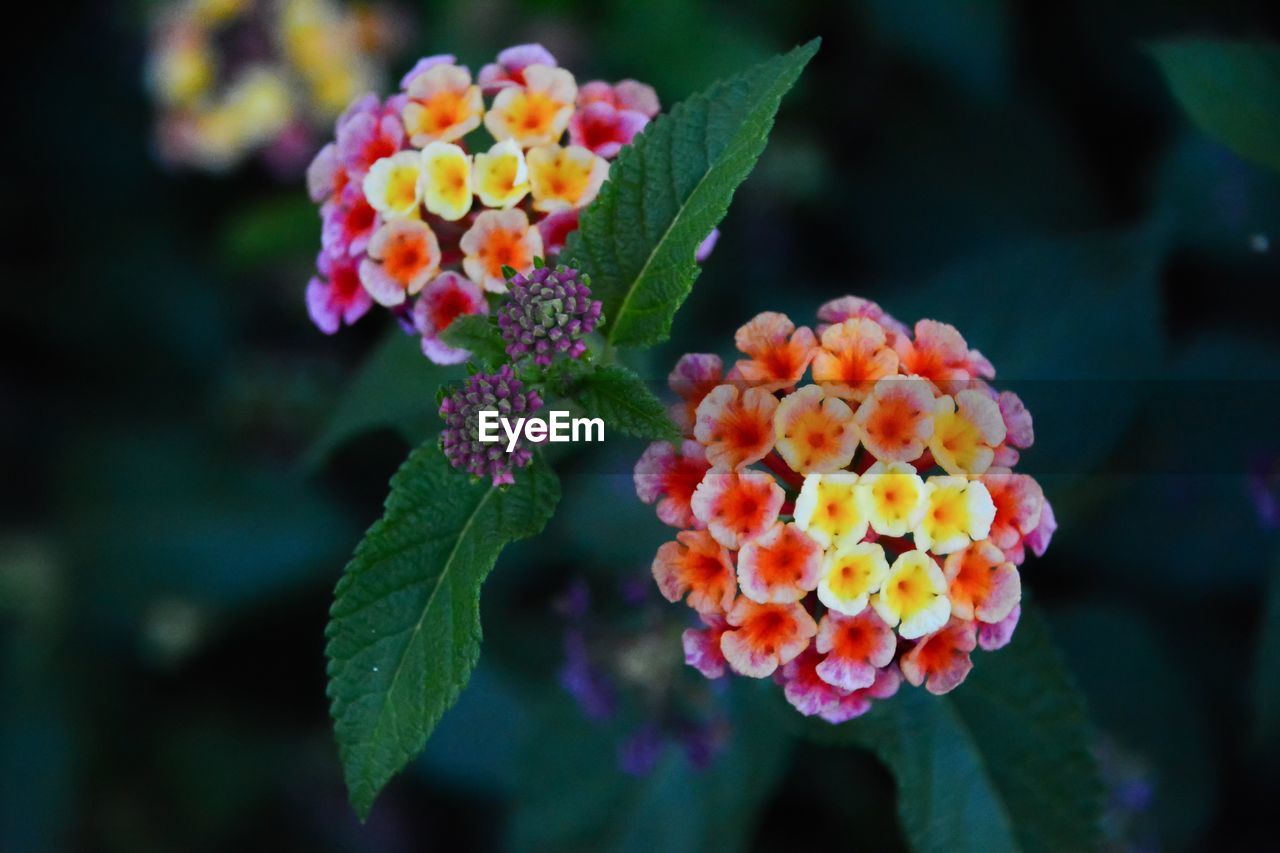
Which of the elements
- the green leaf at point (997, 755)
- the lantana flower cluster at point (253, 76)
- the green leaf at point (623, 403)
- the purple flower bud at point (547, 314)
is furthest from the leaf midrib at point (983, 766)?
the lantana flower cluster at point (253, 76)

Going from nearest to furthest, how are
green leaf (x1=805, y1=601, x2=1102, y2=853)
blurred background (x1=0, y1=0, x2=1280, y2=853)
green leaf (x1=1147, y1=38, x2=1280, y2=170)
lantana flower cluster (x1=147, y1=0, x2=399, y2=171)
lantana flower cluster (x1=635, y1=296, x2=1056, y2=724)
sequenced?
lantana flower cluster (x1=635, y1=296, x2=1056, y2=724) < green leaf (x1=805, y1=601, x2=1102, y2=853) < green leaf (x1=1147, y1=38, x2=1280, y2=170) < blurred background (x1=0, y1=0, x2=1280, y2=853) < lantana flower cluster (x1=147, y1=0, x2=399, y2=171)

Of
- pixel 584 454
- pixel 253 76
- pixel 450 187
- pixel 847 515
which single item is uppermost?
pixel 450 187

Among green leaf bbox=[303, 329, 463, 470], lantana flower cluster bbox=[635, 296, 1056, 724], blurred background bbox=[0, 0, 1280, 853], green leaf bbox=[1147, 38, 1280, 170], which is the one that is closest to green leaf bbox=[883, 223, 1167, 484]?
blurred background bbox=[0, 0, 1280, 853]

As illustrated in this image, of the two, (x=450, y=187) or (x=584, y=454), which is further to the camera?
(x=584, y=454)

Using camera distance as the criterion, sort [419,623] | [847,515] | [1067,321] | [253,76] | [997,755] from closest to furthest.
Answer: [847,515] < [419,623] < [997,755] < [1067,321] < [253,76]

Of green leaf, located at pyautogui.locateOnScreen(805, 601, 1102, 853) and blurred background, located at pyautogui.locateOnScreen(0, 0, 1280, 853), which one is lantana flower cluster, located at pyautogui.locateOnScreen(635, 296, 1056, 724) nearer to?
green leaf, located at pyautogui.locateOnScreen(805, 601, 1102, 853)

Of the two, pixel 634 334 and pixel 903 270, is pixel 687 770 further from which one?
pixel 903 270

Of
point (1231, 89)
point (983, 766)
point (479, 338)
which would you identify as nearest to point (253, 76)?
point (479, 338)

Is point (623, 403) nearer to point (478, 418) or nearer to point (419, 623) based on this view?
point (478, 418)
